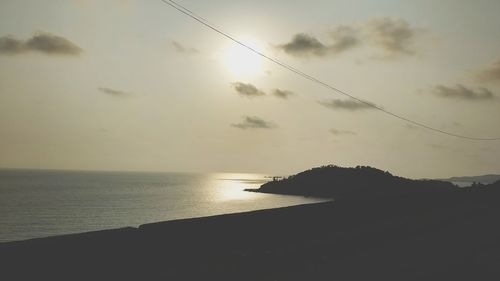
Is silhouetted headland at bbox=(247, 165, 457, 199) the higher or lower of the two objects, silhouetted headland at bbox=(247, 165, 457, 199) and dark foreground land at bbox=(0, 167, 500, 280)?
the higher

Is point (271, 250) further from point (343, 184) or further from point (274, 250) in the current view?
point (343, 184)

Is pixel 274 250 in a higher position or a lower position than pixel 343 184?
lower

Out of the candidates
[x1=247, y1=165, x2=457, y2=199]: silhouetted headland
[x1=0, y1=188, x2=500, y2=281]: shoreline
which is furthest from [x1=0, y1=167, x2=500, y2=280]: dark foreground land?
[x1=247, y1=165, x2=457, y2=199]: silhouetted headland

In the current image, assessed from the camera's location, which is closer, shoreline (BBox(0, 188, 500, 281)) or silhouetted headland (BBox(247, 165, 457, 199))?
shoreline (BBox(0, 188, 500, 281))

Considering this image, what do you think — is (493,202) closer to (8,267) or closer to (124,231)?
(124,231)

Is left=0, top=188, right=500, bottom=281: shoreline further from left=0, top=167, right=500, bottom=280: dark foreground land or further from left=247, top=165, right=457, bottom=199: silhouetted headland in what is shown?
left=247, top=165, right=457, bottom=199: silhouetted headland

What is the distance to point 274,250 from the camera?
8469 mm

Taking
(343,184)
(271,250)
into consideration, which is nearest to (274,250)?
(271,250)

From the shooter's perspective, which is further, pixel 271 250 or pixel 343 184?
pixel 343 184

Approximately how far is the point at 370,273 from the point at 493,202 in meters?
17.6

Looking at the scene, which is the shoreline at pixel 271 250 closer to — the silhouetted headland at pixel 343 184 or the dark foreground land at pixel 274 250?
the dark foreground land at pixel 274 250

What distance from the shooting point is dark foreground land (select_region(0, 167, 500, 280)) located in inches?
234

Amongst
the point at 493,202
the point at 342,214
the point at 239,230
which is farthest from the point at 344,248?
the point at 493,202

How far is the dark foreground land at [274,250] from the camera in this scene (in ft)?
19.5
